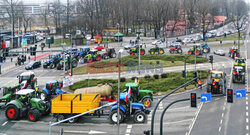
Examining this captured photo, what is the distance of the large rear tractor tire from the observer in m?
26.5

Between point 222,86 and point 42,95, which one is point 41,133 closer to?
point 42,95

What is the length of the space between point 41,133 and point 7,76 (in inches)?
1233

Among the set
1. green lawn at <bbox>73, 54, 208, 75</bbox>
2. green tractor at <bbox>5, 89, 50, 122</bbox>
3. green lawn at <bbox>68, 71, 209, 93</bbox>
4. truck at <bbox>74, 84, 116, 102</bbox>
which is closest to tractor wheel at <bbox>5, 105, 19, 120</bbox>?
green tractor at <bbox>5, 89, 50, 122</bbox>

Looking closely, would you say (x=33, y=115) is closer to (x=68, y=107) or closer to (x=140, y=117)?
(x=68, y=107)

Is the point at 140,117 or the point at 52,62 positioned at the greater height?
the point at 52,62

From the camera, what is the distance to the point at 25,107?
89.2 ft

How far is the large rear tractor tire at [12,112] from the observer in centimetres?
2645

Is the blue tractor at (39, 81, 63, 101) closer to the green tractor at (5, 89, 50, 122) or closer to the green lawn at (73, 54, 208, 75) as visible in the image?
the green tractor at (5, 89, 50, 122)

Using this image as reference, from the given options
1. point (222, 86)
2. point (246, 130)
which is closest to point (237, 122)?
point (246, 130)

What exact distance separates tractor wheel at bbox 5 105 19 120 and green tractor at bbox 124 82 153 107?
981cm

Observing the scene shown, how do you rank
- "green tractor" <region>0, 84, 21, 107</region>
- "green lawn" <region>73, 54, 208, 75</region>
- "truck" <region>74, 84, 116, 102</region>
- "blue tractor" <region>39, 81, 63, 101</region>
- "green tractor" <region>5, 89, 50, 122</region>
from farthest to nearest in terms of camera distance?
Result: "green lawn" <region>73, 54, 208, 75</region>, "blue tractor" <region>39, 81, 63, 101</region>, "truck" <region>74, 84, 116, 102</region>, "green tractor" <region>0, 84, 21, 107</region>, "green tractor" <region>5, 89, 50, 122</region>

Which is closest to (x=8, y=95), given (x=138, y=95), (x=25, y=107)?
(x=25, y=107)

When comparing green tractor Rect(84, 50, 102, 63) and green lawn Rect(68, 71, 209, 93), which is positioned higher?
green tractor Rect(84, 50, 102, 63)

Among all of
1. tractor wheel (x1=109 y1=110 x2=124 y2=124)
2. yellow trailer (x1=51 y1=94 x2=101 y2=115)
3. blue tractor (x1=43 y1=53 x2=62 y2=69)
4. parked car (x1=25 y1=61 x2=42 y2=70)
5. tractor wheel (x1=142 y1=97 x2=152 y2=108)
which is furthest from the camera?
blue tractor (x1=43 y1=53 x2=62 y2=69)
